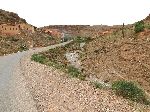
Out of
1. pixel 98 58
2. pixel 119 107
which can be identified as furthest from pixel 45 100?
pixel 98 58

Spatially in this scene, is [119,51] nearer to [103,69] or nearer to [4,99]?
[103,69]

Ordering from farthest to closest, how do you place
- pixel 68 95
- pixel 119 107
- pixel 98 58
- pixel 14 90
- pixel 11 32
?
1. pixel 11 32
2. pixel 98 58
3. pixel 14 90
4. pixel 68 95
5. pixel 119 107

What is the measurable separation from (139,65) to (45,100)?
3124 cm

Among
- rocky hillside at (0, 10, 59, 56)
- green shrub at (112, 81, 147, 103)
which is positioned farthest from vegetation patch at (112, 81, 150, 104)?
rocky hillside at (0, 10, 59, 56)

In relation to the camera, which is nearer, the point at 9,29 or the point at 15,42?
the point at 15,42

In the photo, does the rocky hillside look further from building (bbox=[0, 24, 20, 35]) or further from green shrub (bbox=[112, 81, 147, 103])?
green shrub (bbox=[112, 81, 147, 103])

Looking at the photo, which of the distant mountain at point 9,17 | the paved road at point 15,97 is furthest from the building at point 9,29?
the paved road at point 15,97

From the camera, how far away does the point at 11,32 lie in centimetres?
12150

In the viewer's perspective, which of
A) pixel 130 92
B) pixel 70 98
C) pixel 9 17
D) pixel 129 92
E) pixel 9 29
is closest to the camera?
pixel 70 98

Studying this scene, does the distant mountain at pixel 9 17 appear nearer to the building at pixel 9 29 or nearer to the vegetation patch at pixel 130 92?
the building at pixel 9 29

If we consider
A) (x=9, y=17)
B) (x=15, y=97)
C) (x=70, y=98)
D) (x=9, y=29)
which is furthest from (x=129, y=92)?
(x=9, y=17)

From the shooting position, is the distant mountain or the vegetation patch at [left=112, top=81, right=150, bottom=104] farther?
the distant mountain

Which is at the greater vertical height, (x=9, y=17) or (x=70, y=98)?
(x=70, y=98)

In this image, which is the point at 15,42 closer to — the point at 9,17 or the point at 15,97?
the point at 9,17
